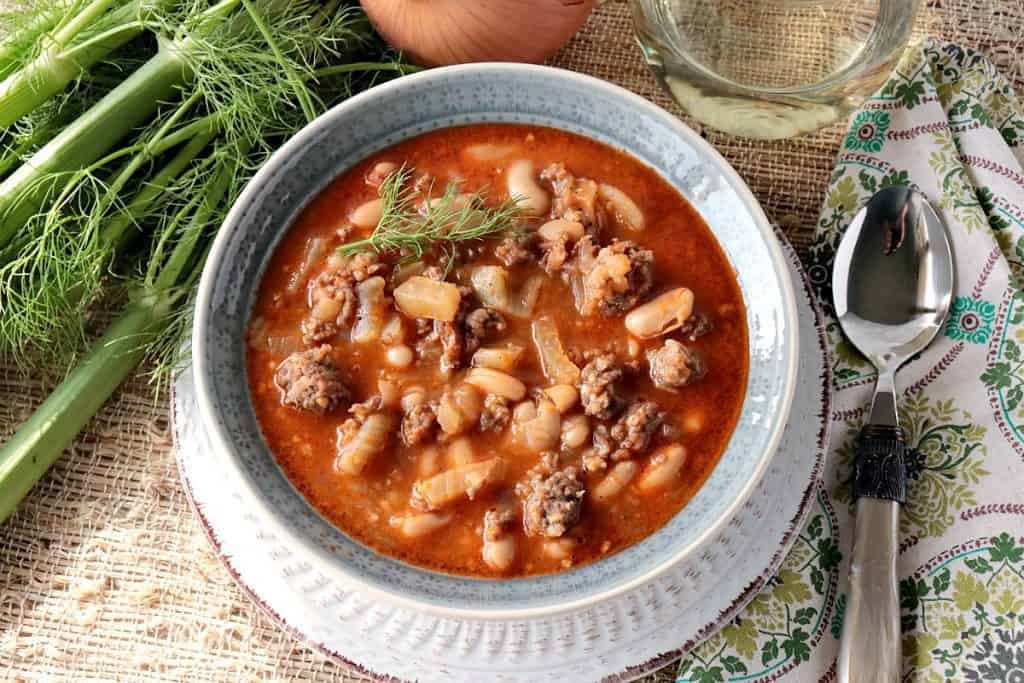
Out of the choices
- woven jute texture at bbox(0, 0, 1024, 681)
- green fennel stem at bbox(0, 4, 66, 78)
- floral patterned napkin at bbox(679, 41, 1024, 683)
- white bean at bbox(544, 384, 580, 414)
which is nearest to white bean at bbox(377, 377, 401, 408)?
white bean at bbox(544, 384, 580, 414)

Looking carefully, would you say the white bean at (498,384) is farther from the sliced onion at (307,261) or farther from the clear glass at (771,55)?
the clear glass at (771,55)

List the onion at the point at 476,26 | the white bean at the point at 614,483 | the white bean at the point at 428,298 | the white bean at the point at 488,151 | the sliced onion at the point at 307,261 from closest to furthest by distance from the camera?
the white bean at the point at 614,483 < the white bean at the point at 428,298 < the sliced onion at the point at 307,261 < the white bean at the point at 488,151 < the onion at the point at 476,26

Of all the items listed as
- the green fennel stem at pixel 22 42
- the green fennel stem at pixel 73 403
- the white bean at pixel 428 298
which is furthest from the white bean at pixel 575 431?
the green fennel stem at pixel 22 42

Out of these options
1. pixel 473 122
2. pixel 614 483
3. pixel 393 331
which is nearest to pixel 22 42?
pixel 473 122

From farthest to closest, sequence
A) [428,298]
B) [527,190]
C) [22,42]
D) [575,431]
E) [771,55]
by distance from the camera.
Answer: [771,55] < [22,42] < [527,190] < [428,298] < [575,431]

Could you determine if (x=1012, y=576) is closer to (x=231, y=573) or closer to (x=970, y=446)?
(x=970, y=446)

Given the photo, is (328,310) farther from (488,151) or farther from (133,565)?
(133,565)
